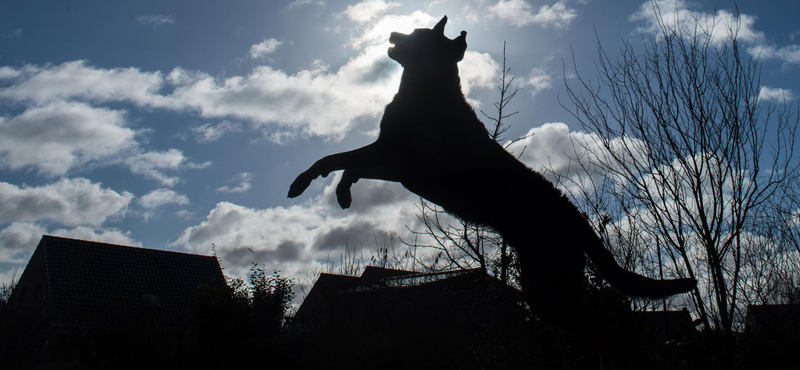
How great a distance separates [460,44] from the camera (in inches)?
159

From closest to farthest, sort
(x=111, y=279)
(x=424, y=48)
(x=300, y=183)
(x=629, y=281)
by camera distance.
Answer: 1. (x=300, y=183)
2. (x=629, y=281)
3. (x=424, y=48)
4. (x=111, y=279)

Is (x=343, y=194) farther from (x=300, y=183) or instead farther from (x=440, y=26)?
(x=440, y=26)

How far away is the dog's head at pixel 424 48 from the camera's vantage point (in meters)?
3.83

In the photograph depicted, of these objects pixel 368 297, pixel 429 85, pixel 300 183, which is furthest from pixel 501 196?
pixel 368 297

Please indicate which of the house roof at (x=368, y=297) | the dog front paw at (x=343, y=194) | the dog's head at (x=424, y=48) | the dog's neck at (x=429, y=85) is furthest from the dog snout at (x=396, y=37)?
the house roof at (x=368, y=297)

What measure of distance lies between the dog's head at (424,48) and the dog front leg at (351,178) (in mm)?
837

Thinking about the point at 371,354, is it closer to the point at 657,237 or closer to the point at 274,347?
the point at 274,347

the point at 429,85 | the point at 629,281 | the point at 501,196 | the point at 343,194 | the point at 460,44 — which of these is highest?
the point at 460,44

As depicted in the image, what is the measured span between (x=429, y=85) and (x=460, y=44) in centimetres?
57

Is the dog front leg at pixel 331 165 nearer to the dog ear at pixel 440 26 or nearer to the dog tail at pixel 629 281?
the dog ear at pixel 440 26

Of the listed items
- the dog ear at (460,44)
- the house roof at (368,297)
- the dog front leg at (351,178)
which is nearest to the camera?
the dog front leg at (351,178)

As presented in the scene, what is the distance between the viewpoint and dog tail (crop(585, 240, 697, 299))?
3.53 meters

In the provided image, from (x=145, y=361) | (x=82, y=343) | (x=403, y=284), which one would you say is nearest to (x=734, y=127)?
(x=403, y=284)

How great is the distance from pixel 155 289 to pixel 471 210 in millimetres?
24764
